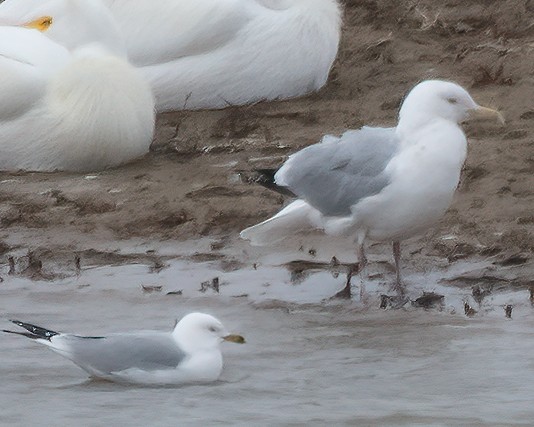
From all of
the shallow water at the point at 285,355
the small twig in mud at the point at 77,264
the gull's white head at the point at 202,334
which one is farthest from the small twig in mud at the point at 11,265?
the gull's white head at the point at 202,334

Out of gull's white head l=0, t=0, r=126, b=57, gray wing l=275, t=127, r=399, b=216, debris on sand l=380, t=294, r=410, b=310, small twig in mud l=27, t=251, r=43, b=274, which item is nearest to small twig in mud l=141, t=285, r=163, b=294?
small twig in mud l=27, t=251, r=43, b=274

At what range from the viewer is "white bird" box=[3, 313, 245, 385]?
6.39 metres

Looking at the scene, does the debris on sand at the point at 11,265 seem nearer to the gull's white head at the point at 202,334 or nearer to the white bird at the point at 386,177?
the white bird at the point at 386,177

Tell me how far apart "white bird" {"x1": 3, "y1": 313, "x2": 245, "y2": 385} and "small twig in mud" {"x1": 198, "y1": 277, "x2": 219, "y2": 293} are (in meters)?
1.08

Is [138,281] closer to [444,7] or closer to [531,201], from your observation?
[531,201]

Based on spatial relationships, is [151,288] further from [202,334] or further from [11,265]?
[202,334]

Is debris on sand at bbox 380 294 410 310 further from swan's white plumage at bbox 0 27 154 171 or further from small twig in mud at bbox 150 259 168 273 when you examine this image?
swan's white plumage at bbox 0 27 154 171

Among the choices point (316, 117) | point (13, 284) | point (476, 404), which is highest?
point (316, 117)

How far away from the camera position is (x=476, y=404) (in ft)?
19.9

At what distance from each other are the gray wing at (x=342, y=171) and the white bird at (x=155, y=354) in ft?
3.43

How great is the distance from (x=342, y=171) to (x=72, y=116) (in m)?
2.14

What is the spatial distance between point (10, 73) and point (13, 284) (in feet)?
5.50

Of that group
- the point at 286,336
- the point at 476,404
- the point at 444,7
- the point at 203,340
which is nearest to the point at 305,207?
the point at 286,336

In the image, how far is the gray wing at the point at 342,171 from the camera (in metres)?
7.24
